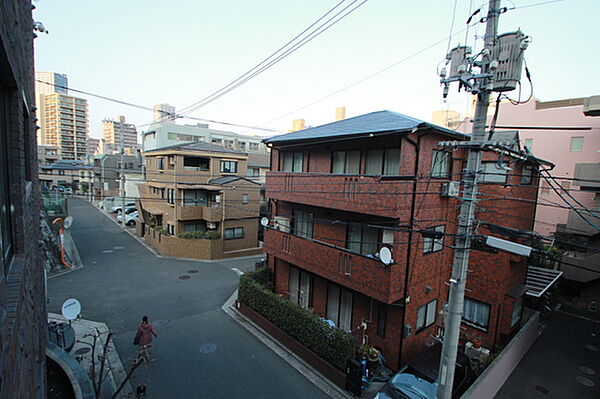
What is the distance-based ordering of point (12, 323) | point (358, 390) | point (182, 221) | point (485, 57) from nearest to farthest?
point (12, 323) → point (485, 57) → point (358, 390) → point (182, 221)

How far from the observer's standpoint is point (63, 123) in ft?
→ 258

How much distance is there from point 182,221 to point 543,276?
2299 centimetres

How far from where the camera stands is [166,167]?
23922 mm

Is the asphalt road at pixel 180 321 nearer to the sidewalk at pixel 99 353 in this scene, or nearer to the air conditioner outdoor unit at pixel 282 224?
the sidewalk at pixel 99 353

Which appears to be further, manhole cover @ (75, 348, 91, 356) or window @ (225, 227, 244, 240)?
window @ (225, 227, 244, 240)

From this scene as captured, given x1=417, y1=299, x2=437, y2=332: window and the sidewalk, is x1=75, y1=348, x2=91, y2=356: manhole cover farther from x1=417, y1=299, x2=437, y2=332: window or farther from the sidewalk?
x1=417, y1=299, x2=437, y2=332: window

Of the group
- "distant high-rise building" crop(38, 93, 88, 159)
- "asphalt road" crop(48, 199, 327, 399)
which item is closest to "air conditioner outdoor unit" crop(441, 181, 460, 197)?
"asphalt road" crop(48, 199, 327, 399)

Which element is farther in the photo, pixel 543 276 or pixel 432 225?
pixel 543 276

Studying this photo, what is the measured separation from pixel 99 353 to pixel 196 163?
16.2 meters

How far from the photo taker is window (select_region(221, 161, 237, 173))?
25.0 metres

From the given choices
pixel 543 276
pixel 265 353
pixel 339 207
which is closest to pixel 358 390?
pixel 265 353

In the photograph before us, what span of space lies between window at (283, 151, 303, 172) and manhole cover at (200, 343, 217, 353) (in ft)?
26.8

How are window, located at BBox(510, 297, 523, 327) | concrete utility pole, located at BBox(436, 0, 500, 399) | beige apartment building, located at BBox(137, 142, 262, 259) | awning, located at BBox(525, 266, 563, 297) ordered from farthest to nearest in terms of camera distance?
beige apartment building, located at BBox(137, 142, 262, 259), awning, located at BBox(525, 266, 563, 297), window, located at BBox(510, 297, 523, 327), concrete utility pole, located at BBox(436, 0, 500, 399)

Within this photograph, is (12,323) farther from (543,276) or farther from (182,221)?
(182,221)
